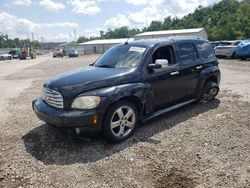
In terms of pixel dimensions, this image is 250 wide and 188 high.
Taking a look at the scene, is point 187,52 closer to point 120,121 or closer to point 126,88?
point 126,88

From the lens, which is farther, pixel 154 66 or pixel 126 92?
pixel 154 66

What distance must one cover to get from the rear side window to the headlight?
341cm

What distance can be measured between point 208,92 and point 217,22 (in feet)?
229

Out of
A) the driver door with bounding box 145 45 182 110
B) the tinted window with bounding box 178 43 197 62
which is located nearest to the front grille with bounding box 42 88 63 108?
the driver door with bounding box 145 45 182 110

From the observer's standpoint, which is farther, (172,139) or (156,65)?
(156,65)

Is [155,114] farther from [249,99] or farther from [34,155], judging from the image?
[249,99]

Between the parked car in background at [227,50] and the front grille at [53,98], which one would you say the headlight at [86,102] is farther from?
the parked car in background at [227,50]

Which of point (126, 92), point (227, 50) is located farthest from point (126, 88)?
point (227, 50)

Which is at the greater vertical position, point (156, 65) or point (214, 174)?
point (156, 65)

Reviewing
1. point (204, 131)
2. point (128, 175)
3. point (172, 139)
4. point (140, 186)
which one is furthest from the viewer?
point (204, 131)

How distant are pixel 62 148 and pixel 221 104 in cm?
433

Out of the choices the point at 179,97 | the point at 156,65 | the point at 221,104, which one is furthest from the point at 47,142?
the point at 221,104

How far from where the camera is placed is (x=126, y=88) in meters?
5.16

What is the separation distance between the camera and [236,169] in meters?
4.11
